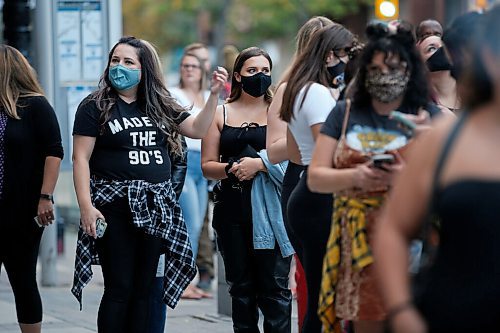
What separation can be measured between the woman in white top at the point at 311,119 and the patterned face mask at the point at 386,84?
0.79 meters

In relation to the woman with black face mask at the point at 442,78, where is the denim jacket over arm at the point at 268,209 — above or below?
below

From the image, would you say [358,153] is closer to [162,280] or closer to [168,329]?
[162,280]

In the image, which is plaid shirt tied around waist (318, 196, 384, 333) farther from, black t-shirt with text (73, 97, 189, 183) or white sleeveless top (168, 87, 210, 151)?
white sleeveless top (168, 87, 210, 151)

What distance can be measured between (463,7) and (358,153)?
3069cm

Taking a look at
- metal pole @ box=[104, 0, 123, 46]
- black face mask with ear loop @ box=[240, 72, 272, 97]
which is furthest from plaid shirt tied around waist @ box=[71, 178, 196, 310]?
metal pole @ box=[104, 0, 123, 46]

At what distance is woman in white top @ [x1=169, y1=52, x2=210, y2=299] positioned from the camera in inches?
366

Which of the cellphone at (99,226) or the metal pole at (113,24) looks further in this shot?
the metal pole at (113,24)

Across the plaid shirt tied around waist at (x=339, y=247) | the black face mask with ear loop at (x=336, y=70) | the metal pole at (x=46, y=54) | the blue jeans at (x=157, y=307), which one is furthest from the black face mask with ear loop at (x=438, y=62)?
the metal pole at (x=46, y=54)

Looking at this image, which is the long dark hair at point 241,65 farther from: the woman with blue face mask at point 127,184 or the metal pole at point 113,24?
the metal pole at point 113,24

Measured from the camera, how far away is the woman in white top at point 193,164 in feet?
30.5

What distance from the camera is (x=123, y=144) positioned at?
6215 mm

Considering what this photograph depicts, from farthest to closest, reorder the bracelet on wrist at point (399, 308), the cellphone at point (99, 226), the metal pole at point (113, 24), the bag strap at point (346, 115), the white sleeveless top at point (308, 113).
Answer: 1. the metal pole at point (113, 24)
2. the cellphone at point (99, 226)
3. the white sleeveless top at point (308, 113)
4. the bag strap at point (346, 115)
5. the bracelet on wrist at point (399, 308)

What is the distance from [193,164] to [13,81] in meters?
2.98

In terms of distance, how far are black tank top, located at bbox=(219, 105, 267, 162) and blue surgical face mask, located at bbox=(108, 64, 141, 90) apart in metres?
0.79
